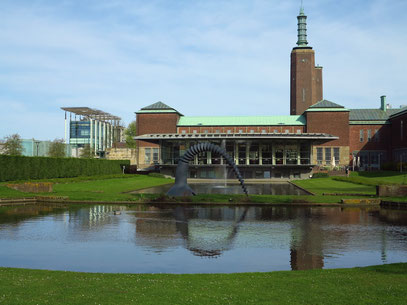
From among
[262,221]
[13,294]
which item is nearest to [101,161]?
[262,221]

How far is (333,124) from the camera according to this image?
281 ft

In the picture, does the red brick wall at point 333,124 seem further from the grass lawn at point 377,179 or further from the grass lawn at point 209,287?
the grass lawn at point 209,287

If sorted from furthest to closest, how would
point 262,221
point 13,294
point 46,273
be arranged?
point 262,221 < point 46,273 < point 13,294

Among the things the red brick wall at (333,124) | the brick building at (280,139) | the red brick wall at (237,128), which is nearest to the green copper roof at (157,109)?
the brick building at (280,139)

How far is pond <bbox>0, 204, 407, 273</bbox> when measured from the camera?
13.1 m

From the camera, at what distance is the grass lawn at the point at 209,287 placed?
332 inches

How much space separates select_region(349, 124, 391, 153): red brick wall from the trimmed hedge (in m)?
52.8

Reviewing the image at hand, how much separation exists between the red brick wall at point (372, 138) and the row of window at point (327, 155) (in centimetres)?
712

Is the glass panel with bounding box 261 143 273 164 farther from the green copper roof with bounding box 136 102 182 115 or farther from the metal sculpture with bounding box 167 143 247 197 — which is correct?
the metal sculpture with bounding box 167 143 247 197

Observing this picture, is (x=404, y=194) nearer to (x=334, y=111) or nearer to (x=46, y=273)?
(x=46, y=273)

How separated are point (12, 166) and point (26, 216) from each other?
24.9 meters

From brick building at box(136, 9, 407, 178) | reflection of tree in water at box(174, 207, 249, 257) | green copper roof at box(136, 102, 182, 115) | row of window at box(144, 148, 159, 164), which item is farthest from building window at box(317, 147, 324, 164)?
reflection of tree in water at box(174, 207, 249, 257)

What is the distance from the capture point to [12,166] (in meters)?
46.1

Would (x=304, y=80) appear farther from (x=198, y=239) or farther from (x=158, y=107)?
(x=198, y=239)
